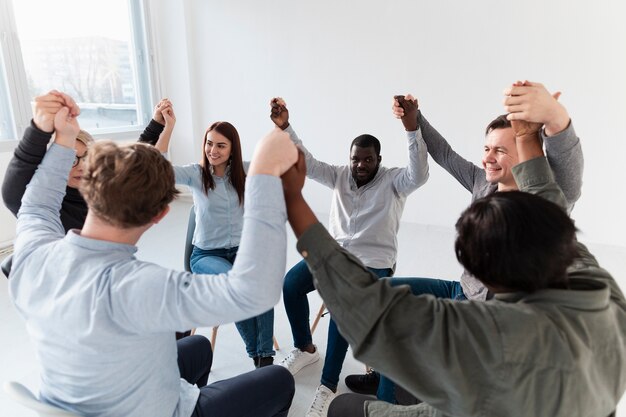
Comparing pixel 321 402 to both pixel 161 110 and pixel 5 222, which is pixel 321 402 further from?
pixel 5 222

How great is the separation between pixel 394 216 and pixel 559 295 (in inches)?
51.2

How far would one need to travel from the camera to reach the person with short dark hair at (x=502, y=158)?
0.94 metres

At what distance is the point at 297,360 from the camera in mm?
2014

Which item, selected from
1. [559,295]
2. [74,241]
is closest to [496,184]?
[559,295]

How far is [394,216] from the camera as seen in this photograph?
1.97 metres

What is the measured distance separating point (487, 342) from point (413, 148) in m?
1.21

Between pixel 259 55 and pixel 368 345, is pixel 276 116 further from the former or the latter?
pixel 259 55

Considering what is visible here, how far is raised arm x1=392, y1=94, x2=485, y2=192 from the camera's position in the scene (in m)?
1.68

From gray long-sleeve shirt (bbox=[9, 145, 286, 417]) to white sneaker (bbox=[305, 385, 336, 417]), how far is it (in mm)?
904

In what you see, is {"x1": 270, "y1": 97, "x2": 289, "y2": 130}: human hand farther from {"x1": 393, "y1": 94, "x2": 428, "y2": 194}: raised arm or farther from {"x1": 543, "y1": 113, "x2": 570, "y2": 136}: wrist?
{"x1": 543, "y1": 113, "x2": 570, "y2": 136}: wrist

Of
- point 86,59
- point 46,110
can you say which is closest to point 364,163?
point 46,110

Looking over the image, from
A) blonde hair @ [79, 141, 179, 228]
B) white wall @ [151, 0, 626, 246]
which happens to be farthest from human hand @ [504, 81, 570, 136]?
white wall @ [151, 0, 626, 246]

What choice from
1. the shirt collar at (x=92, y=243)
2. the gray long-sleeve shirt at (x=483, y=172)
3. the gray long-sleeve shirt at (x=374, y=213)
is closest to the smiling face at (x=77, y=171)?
the shirt collar at (x=92, y=243)

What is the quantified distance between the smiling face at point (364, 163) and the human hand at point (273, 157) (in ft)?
3.90
